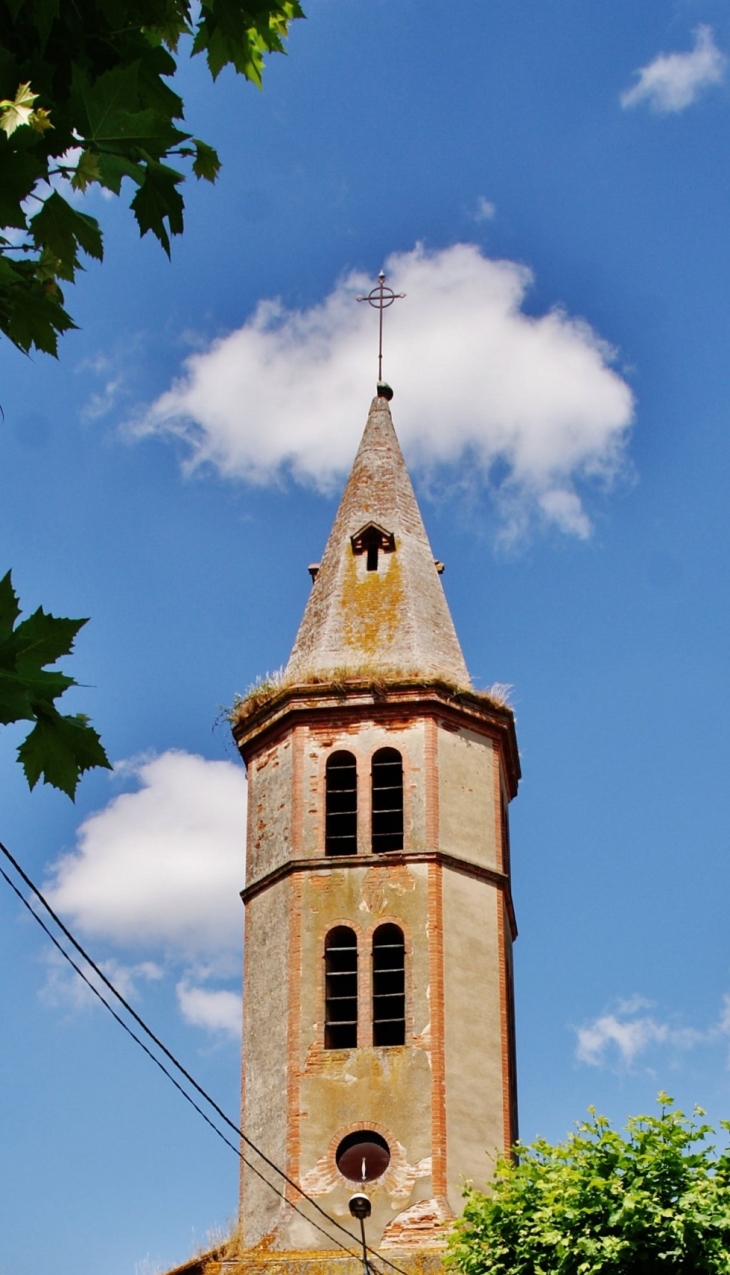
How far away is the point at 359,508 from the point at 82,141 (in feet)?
88.3

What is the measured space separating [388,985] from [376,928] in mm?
837

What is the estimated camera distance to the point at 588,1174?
709 inches

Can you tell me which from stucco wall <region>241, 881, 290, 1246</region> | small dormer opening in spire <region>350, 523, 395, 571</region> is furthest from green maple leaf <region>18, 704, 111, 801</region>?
small dormer opening in spire <region>350, 523, 395, 571</region>

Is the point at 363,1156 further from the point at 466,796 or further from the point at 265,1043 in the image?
the point at 466,796

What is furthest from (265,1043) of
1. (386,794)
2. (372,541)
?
(372,541)

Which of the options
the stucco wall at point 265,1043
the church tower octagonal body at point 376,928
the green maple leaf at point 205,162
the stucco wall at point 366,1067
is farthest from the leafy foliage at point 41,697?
the stucco wall at point 265,1043

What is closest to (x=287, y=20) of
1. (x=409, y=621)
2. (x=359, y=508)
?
(x=409, y=621)

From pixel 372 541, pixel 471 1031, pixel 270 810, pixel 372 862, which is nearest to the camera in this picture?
pixel 471 1031

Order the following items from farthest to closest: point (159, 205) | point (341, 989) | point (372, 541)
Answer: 1. point (372, 541)
2. point (341, 989)
3. point (159, 205)

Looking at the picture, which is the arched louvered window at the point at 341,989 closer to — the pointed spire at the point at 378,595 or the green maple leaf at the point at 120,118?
the pointed spire at the point at 378,595

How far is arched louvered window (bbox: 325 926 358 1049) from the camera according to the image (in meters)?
25.3

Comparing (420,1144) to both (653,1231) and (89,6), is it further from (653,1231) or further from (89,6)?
(89,6)

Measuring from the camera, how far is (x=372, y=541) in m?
30.4

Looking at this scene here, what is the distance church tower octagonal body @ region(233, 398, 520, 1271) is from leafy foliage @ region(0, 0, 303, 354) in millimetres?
20660
